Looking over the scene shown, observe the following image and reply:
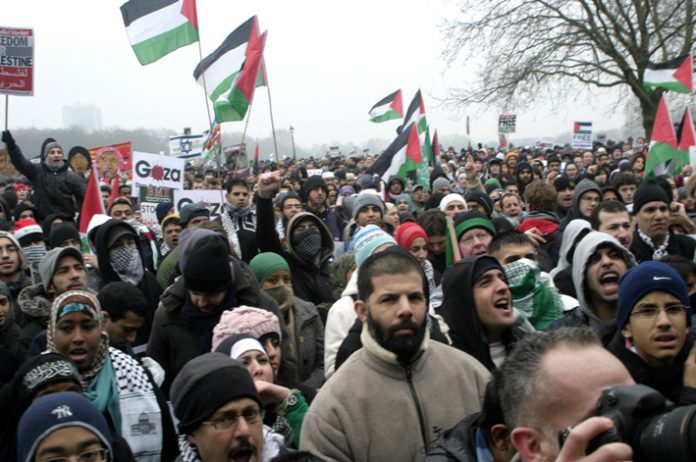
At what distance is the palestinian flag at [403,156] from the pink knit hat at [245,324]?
22.9ft

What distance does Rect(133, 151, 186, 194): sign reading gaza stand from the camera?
31.3ft

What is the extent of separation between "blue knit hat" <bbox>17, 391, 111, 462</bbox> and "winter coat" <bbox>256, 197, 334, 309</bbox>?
288 centimetres

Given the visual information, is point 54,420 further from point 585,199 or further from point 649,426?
point 585,199

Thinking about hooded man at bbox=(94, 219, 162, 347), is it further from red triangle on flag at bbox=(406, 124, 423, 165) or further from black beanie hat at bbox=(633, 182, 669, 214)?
red triangle on flag at bbox=(406, 124, 423, 165)

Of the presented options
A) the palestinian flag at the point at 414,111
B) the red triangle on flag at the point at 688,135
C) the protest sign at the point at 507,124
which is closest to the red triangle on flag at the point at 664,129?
the red triangle on flag at the point at 688,135

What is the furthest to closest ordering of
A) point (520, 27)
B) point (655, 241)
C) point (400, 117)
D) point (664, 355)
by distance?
point (520, 27) → point (400, 117) → point (655, 241) → point (664, 355)

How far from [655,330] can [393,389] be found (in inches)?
47.4

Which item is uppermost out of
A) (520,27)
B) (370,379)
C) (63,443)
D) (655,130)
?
(520,27)

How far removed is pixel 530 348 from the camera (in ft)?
6.77

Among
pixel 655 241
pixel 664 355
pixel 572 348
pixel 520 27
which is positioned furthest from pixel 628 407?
pixel 520 27

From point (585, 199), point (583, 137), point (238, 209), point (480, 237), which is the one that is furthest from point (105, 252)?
point (583, 137)

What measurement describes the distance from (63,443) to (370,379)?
1142 mm

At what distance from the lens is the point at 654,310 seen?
3.33 meters

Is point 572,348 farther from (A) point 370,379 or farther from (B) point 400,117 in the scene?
(B) point 400,117
